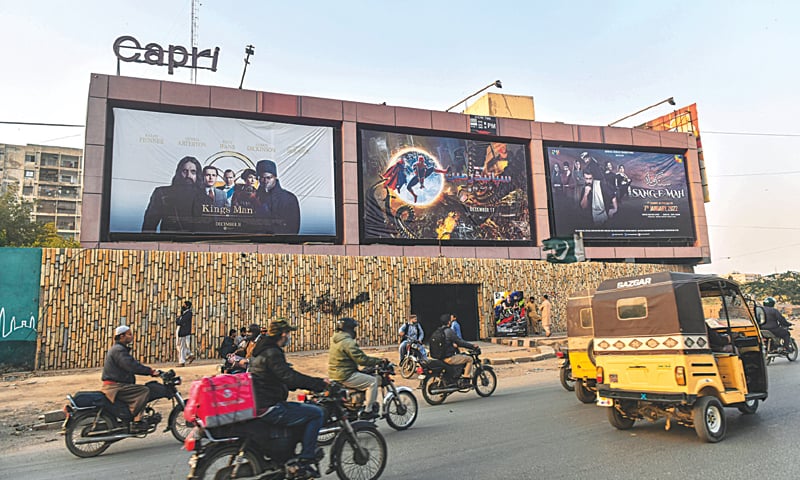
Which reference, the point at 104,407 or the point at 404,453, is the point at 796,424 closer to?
the point at 404,453

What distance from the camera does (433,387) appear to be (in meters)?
10.2

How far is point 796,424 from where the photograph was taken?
7.30 m

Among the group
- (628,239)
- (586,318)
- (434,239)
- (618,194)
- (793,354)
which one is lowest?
(793,354)

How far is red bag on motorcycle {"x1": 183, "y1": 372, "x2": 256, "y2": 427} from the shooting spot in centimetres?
437

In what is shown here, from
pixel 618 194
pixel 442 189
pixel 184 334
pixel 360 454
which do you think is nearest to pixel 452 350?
pixel 360 454

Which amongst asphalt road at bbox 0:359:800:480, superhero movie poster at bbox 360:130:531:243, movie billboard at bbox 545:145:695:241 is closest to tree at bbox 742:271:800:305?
movie billboard at bbox 545:145:695:241

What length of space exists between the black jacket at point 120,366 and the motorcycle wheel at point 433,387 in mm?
5081

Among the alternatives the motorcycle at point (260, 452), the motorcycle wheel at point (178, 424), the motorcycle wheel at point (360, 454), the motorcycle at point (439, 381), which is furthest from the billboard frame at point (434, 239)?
the motorcycle at point (260, 452)

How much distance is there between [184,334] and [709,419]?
43.9 ft

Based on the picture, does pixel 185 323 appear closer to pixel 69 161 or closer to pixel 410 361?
pixel 410 361

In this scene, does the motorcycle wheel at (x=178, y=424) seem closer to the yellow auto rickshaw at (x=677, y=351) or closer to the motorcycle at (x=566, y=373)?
the yellow auto rickshaw at (x=677, y=351)

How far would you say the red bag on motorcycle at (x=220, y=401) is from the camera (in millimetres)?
4371

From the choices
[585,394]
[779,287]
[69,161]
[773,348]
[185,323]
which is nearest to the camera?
[585,394]

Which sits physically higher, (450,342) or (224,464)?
(450,342)
